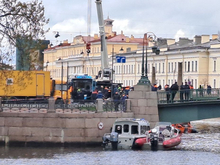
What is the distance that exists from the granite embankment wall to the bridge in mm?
5256

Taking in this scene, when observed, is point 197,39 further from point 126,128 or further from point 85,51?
point 126,128

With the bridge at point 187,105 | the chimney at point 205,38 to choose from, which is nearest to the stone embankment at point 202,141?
the bridge at point 187,105

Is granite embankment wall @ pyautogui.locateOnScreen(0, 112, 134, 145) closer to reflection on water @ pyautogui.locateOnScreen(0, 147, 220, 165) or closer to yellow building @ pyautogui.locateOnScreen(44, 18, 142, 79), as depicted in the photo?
reflection on water @ pyautogui.locateOnScreen(0, 147, 220, 165)

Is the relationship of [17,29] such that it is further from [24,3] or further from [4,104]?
[4,104]

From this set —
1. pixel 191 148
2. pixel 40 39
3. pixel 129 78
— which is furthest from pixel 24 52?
pixel 129 78

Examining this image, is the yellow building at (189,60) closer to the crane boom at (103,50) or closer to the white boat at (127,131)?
the crane boom at (103,50)

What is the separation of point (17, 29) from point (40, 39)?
3.83 feet

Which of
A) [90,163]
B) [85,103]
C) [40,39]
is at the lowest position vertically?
[90,163]

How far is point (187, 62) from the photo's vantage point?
341 feet

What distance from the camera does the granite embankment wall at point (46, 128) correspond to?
41.2m

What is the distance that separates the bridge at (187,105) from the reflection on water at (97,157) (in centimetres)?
441

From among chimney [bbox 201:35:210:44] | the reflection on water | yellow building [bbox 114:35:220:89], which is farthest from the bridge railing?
chimney [bbox 201:35:210:44]

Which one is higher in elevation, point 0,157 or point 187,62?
point 187,62

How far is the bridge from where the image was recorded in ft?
147
